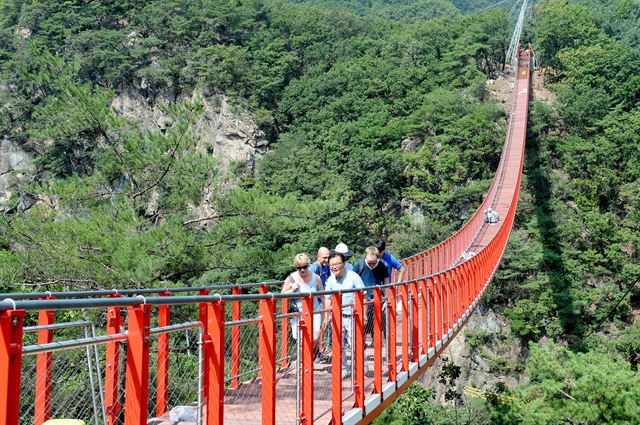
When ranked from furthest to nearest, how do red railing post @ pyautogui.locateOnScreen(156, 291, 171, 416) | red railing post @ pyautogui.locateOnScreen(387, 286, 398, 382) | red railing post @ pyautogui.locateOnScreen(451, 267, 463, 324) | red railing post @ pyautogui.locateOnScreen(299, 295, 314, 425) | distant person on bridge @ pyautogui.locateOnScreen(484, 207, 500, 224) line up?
distant person on bridge @ pyautogui.locateOnScreen(484, 207, 500, 224)
red railing post @ pyautogui.locateOnScreen(451, 267, 463, 324)
red railing post @ pyautogui.locateOnScreen(387, 286, 398, 382)
red railing post @ pyautogui.locateOnScreen(299, 295, 314, 425)
red railing post @ pyautogui.locateOnScreen(156, 291, 171, 416)

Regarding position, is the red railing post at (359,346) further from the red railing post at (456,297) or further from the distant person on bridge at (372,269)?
the red railing post at (456,297)

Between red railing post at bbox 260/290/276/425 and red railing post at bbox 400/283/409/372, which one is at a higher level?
red railing post at bbox 260/290/276/425

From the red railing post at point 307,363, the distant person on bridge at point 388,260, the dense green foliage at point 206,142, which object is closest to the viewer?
the red railing post at point 307,363

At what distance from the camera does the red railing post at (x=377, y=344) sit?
174 inches

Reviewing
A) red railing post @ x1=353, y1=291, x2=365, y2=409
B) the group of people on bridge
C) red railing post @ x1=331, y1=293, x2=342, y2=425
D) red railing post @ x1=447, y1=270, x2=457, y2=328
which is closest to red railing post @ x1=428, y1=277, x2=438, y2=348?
the group of people on bridge

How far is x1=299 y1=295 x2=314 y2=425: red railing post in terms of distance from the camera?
10.8 feet

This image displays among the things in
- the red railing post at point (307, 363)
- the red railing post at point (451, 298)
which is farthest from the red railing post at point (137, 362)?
the red railing post at point (451, 298)

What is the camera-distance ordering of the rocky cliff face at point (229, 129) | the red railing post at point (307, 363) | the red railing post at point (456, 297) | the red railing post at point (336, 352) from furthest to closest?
the rocky cliff face at point (229, 129) → the red railing post at point (456, 297) → the red railing post at point (336, 352) → the red railing post at point (307, 363)

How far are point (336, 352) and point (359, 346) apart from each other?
40cm

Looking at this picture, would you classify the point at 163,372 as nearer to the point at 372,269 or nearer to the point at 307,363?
the point at 307,363

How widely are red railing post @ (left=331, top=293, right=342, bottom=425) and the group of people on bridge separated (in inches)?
2.1

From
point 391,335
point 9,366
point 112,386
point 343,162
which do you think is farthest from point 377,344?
point 343,162

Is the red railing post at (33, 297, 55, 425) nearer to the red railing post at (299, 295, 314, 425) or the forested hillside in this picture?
the red railing post at (299, 295, 314, 425)

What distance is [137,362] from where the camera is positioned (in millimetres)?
2074
